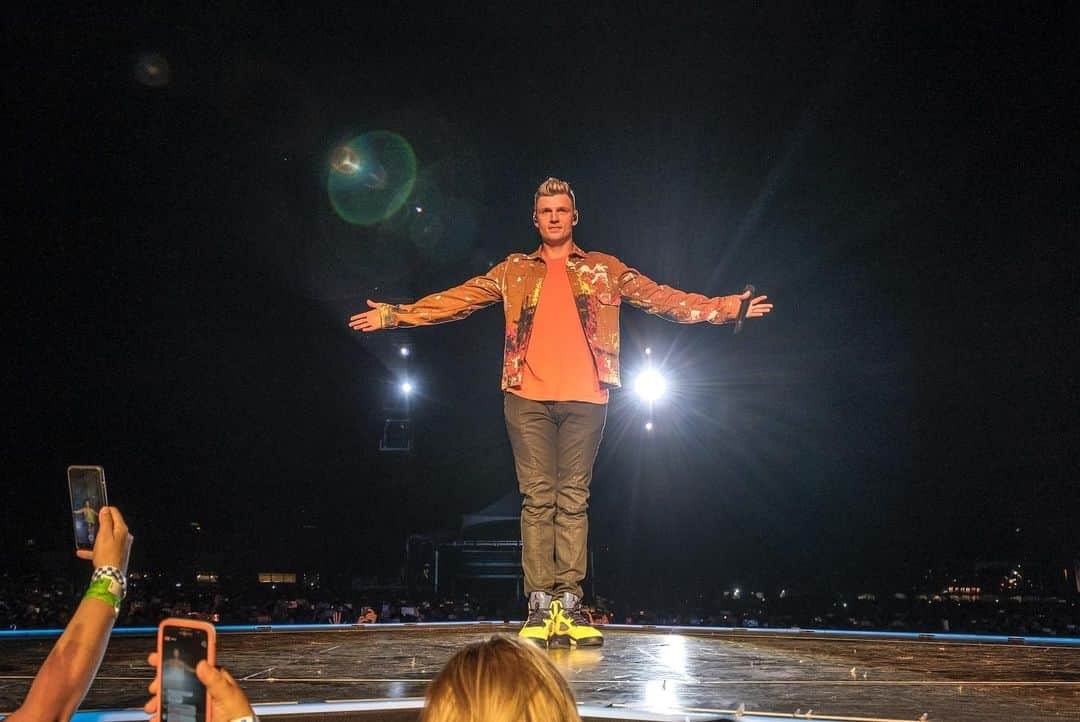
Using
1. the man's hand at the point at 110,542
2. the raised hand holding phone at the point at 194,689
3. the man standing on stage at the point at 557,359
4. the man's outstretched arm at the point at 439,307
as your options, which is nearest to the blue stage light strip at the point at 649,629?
the man standing on stage at the point at 557,359

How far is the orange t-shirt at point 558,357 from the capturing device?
4602mm

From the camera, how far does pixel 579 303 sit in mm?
4734

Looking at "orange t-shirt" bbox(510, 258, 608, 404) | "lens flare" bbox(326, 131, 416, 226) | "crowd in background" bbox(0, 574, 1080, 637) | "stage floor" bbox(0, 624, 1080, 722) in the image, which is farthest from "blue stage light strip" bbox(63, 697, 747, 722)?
"lens flare" bbox(326, 131, 416, 226)

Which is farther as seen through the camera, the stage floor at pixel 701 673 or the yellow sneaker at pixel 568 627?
the yellow sneaker at pixel 568 627

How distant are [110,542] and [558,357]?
3170mm

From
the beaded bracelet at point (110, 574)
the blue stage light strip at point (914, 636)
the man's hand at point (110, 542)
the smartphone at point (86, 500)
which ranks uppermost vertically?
the smartphone at point (86, 500)

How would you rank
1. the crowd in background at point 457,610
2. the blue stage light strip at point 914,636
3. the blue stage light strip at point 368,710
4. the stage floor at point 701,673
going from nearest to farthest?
the blue stage light strip at point 368,710 → the stage floor at point 701,673 → the blue stage light strip at point 914,636 → the crowd in background at point 457,610

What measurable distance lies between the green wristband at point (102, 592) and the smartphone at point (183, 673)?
1.00ft

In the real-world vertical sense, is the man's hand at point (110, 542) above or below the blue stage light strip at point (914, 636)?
above

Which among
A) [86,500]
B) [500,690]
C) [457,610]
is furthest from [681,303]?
[457,610]

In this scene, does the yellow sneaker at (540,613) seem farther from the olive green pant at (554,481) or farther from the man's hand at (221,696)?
the man's hand at (221,696)

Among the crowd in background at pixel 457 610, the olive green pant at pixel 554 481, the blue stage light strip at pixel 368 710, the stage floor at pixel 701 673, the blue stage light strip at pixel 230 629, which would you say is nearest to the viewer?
the blue stage light strip at pixel 368 710

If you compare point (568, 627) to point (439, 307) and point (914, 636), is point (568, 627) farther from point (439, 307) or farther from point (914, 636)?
point (914, 636)

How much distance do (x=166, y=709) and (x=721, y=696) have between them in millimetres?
1990
